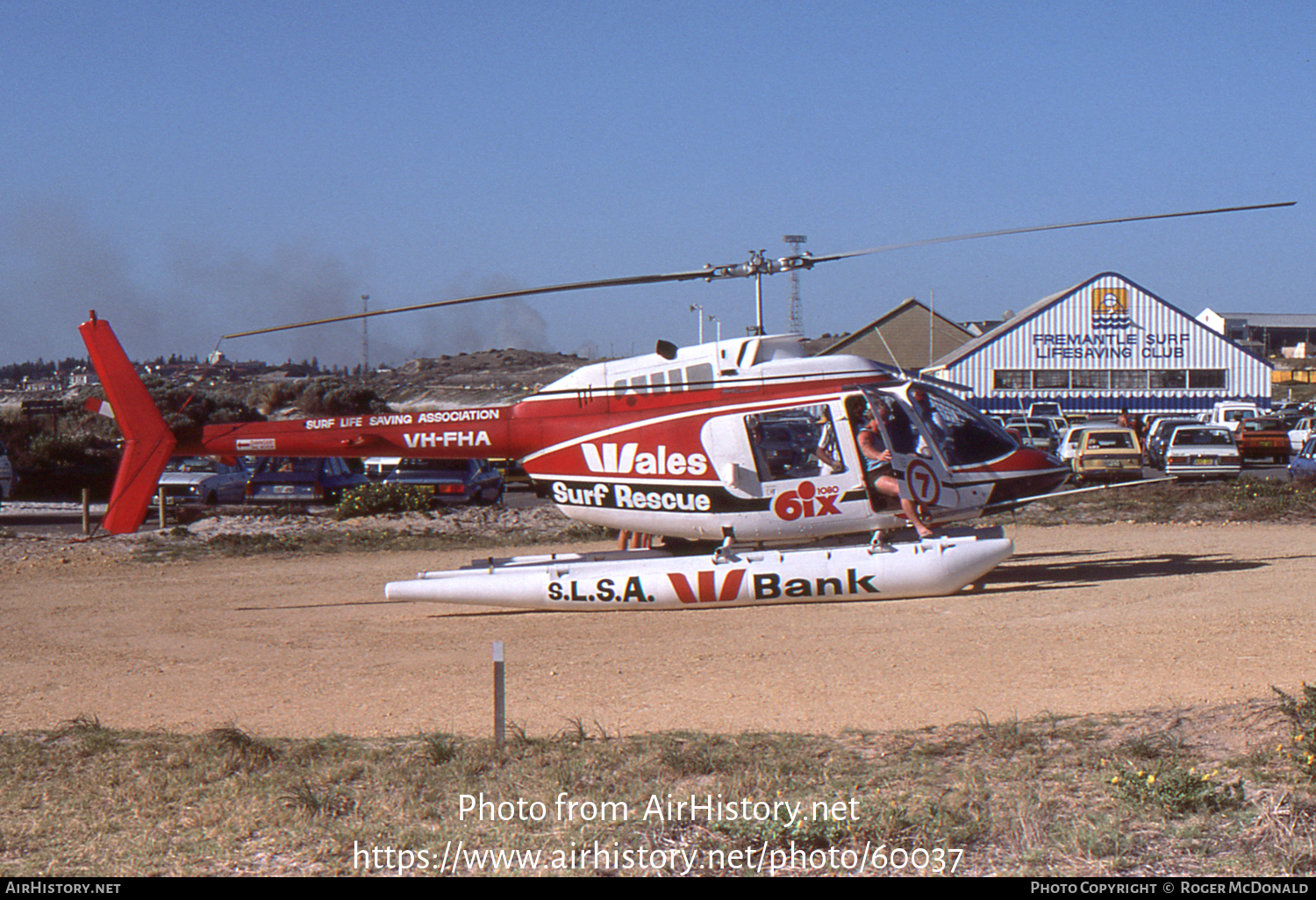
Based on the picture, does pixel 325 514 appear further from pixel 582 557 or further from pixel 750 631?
pixel 750 631

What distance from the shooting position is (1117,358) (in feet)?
199

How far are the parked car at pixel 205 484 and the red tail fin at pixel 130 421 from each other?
46.1 ft

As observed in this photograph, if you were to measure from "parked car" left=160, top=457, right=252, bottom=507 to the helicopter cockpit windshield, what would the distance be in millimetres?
18480

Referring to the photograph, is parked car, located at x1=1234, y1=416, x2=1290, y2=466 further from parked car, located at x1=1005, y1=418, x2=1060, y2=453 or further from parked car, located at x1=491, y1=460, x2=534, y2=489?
parked car, located at x1=491, y1=460, x2=534, y2=489

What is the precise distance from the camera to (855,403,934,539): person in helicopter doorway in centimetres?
1351

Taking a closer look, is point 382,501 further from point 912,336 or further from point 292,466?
point 912,336

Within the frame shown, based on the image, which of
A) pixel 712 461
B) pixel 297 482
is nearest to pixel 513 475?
pixel 297 482

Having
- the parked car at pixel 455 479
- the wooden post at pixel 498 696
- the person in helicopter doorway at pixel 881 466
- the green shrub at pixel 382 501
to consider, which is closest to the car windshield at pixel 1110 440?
the parked car at pixel 455 479

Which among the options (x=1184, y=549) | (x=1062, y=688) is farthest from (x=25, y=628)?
(x=1184, y=549)

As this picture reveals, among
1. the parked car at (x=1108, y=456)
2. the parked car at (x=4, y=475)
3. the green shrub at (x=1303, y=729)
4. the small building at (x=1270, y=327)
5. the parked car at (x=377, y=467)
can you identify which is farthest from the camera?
the small building at (x=1270, y=327)

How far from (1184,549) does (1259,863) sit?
41.8ft

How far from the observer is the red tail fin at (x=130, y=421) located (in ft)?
45.2

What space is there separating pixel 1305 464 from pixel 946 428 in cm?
1753

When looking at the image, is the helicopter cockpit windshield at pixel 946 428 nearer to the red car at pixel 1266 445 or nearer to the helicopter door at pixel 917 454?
the helicopter door at pixel 917 454
